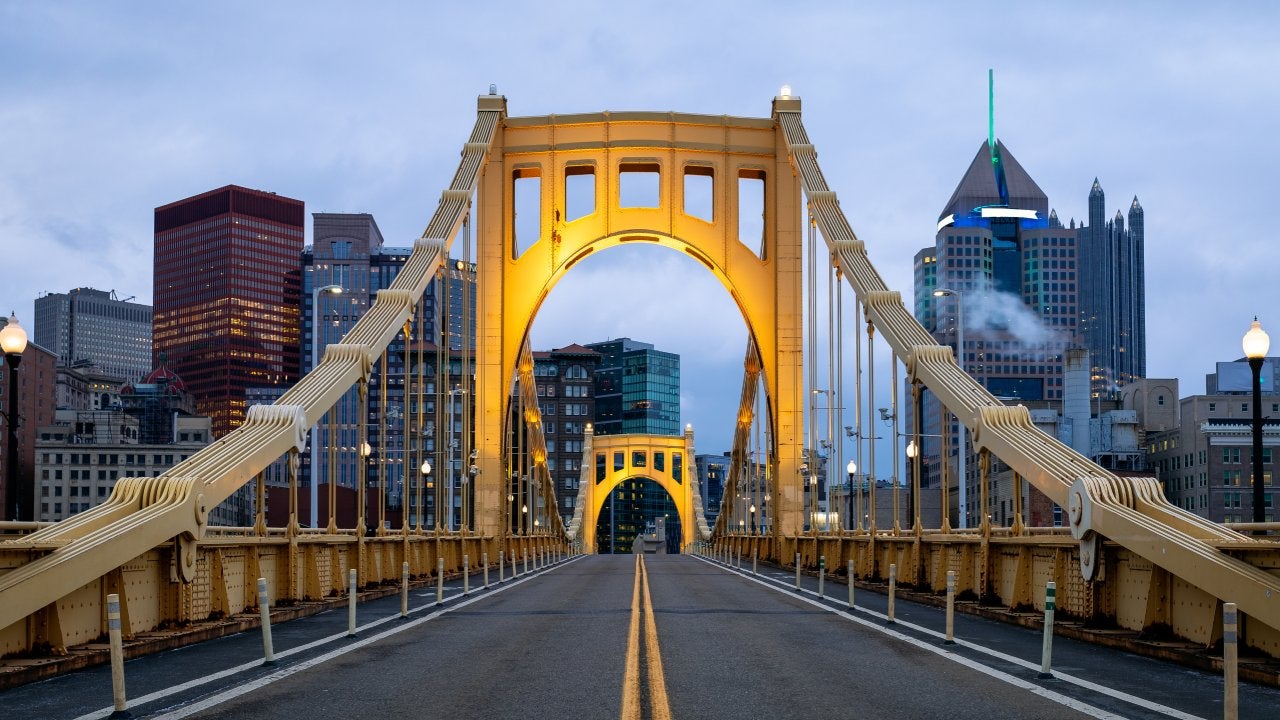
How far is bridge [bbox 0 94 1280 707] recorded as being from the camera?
15797 millimetres

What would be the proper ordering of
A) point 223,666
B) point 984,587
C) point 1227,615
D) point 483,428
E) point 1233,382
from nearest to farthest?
point 1227,615
point 223,666
point 984,587
point 483,428
point 1233,382

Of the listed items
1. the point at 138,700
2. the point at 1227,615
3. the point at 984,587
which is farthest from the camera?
the point at 984,587

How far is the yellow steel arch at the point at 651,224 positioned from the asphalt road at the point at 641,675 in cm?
3217

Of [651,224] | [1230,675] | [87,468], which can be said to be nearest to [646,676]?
[1230,675]

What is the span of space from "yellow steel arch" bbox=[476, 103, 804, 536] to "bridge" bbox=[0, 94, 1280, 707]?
3.6 inches

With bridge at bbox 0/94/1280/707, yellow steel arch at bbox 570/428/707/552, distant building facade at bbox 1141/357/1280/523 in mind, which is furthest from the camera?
yellow steel arch at bbox 570/428/707/552

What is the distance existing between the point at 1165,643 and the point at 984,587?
22.9 ft

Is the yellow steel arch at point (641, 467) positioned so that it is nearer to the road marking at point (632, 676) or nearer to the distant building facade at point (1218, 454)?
the distant building facade at point (1218, 454)

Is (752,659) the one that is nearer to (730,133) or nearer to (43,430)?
(730,133)

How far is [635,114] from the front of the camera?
183 ft

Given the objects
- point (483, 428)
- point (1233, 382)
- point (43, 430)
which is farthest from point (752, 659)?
point (43, 430)

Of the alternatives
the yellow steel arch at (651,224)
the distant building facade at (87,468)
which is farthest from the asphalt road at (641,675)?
the distant building facade at (87,468)

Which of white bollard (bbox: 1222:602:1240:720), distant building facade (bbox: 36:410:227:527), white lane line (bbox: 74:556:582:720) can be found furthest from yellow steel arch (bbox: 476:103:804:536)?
distant building facade (bbox: 36:410:227:527)

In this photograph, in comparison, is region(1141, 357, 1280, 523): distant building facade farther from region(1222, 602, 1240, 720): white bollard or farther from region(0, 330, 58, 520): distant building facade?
region(0, 330, 58, 520): distant building facade
